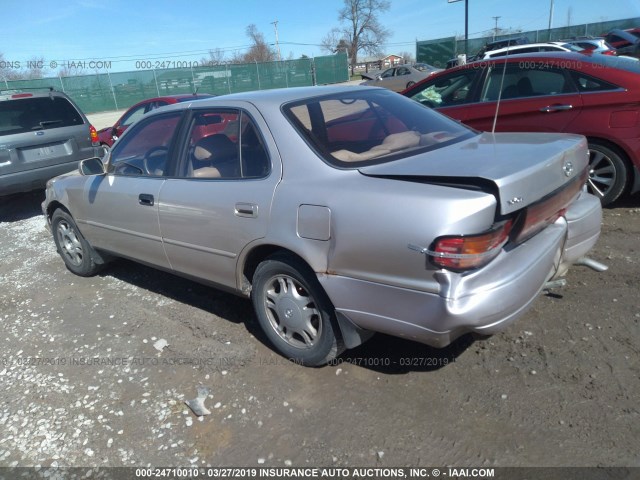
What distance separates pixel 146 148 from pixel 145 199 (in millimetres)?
558

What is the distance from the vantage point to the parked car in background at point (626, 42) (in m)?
18.0

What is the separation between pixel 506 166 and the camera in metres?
2.32

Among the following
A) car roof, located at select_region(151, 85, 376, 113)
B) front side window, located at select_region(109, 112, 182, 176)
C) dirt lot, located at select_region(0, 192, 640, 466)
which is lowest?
dirt lot, located at select_region(0, 192, 640, 466)

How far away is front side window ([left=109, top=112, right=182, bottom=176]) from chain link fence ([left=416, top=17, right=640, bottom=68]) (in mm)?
33347

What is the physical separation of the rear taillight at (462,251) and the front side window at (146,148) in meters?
2.28

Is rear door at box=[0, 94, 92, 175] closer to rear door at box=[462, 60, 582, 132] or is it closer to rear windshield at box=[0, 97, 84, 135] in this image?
rear windshield at box=[0, 97, 84, 135]

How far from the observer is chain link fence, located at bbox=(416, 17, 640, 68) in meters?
34.4

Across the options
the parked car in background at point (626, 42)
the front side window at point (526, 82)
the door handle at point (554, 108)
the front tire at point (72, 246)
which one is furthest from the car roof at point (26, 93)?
the parked car in background at point (626, 42)

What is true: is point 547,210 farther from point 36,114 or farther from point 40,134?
point 36,114

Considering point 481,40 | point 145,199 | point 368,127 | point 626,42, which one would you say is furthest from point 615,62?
point 481,40

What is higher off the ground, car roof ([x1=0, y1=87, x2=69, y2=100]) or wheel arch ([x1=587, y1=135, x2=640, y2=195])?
car roof ([x1=0, y1=87, x2=69, y2=100])

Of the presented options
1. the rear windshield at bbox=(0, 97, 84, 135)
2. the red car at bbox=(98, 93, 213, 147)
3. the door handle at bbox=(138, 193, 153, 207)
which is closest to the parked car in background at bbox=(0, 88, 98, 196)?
the rear windshield at bbox=(0, 97, 84, 135)

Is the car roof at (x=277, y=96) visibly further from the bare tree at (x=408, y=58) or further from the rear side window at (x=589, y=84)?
the bare tree at (x=408, y=58)

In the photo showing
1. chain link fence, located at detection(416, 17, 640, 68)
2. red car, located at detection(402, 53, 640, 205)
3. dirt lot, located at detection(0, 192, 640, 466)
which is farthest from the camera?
chain link fence, located at detection(416, 17, 640, 68)
